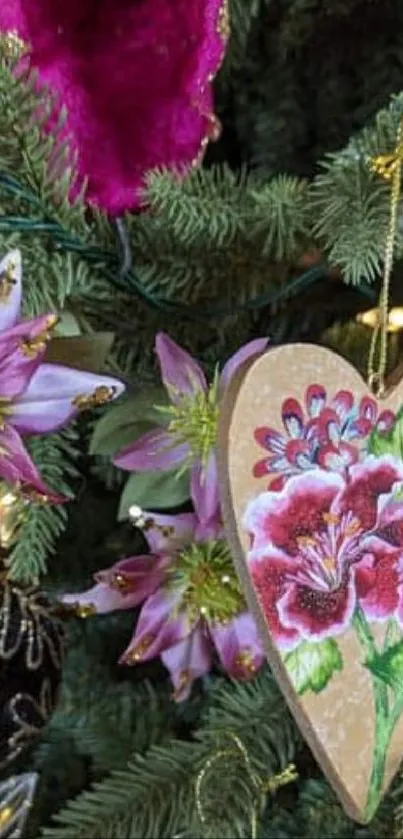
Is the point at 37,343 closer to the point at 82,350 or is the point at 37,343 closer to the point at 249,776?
the point at 82,350

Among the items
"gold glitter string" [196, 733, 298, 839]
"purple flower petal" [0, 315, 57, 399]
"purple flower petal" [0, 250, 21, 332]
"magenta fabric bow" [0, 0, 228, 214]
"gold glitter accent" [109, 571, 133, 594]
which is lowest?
"gold glitter string" [196, 733, 298, 839]

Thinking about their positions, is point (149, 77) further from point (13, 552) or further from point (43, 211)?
point (13, 552)

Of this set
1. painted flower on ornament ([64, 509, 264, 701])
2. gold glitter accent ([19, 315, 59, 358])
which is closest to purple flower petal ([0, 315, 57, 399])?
gold glitter accent ([19, 315, 59, 358])

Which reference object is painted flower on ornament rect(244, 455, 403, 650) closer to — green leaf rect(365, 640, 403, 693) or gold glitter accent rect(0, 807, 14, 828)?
green leaf rect(365, 640, 403, 693)

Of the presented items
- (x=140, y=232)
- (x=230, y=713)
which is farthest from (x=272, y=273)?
(x=230, y=713)

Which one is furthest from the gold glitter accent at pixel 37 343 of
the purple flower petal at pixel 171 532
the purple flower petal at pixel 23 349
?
the purple flower petal at pixel 171 532

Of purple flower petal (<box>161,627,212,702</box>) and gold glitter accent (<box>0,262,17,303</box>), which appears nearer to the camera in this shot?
gold glitter accent (<box>0,262,17,303</box>)
